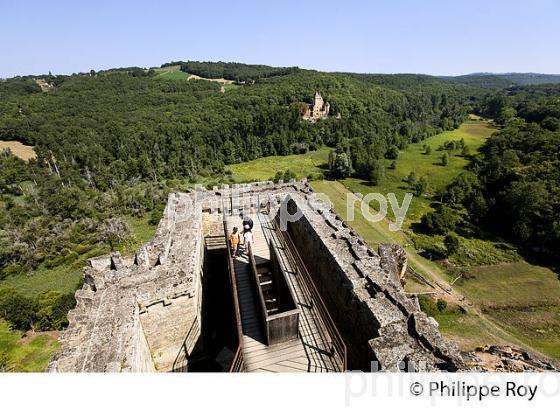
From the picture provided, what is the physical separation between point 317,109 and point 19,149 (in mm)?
86845

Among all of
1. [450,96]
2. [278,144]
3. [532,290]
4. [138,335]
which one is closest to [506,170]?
[532,290]

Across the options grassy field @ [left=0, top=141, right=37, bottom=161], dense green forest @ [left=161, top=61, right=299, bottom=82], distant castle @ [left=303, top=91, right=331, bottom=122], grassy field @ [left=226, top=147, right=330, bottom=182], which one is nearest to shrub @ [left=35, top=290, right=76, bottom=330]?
grassy field @ [left=226, top=147, right=330, bottom=182]

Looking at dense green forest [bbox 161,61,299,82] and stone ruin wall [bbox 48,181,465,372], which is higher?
dense green forest [bbox 161,61,299,82]

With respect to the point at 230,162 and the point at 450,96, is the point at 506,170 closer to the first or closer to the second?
the point at 230,162

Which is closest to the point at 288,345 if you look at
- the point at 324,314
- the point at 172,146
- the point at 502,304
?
the point at 324,314

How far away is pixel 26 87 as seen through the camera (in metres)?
117

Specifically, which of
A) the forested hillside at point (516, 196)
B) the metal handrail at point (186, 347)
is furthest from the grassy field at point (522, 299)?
the metal handrail at point (186, 347)

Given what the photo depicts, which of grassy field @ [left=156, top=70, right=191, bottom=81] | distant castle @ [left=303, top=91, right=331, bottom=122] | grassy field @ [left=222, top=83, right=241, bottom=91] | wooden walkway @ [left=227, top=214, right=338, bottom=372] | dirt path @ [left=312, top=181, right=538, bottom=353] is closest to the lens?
wooden walkway @ [left=227, top=214, right=338, bottom=372]

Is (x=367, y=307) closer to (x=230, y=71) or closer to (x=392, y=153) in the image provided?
(x=392, y=153)

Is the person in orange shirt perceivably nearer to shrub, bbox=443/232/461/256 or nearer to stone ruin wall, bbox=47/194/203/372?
stone ruin wall, bbox=47/194/203/372

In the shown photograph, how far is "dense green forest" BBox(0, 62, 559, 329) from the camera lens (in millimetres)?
42000

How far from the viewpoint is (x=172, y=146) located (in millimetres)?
74875

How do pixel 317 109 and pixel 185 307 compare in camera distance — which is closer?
pixel 185 307

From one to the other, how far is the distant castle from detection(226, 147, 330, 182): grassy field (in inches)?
1096
